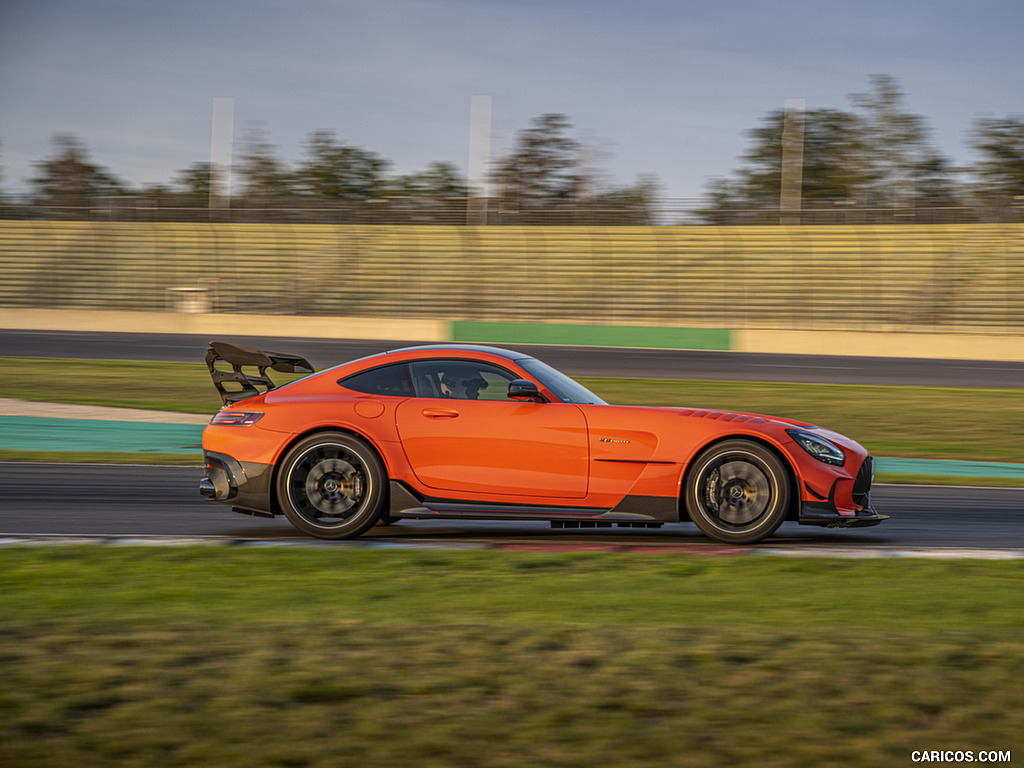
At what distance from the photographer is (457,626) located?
4691 mm

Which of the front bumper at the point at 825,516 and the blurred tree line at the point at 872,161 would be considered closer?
the front bumper at the point at 825,516

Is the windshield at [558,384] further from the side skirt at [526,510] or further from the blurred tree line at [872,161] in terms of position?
the blurred tree line at [872,161]

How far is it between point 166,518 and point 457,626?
3.79 metres

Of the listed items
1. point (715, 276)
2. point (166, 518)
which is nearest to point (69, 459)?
point (166, 518)

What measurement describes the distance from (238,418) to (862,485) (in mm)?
4078

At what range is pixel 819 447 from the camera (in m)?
6.66

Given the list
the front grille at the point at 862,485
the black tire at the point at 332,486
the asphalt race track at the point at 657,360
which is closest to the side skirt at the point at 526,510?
the black tire at the point at 332,486

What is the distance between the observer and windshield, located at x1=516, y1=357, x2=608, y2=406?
686cm

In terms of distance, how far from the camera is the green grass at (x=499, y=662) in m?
3.34

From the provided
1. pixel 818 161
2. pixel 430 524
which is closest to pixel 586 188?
pixel 818 161

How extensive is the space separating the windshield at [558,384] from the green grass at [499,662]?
3.96ft

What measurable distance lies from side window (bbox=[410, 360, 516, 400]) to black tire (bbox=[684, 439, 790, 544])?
4.47 feet

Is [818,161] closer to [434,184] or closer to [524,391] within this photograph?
[434,184]

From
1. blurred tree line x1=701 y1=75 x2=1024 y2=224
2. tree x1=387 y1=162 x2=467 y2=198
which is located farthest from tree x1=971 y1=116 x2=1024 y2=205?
tree x1=387 y1=162 x2=467 y2=198
